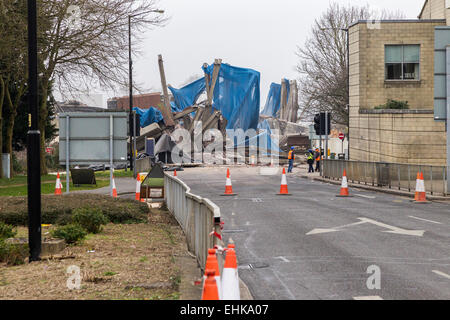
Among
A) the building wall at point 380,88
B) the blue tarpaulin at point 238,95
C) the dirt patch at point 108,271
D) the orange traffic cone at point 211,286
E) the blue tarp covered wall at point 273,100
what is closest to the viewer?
the orange traffic cone at point 211,286

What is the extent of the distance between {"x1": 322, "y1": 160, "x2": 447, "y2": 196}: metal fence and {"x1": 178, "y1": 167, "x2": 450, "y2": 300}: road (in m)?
2.95

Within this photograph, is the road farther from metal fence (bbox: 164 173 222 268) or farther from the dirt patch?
the dirt patch

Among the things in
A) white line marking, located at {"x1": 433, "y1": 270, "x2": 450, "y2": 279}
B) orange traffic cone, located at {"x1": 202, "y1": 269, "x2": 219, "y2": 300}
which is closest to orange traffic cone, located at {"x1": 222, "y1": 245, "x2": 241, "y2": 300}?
orange traffic cone, located at {"x1": 202, "y1": 269, "x2": 219, "y2": 300}

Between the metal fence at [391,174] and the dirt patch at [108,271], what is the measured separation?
511 inches

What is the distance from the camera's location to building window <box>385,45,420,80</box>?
3947cm

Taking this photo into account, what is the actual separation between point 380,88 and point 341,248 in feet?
98.0

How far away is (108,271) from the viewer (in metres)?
9.09

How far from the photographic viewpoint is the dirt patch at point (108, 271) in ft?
25.2

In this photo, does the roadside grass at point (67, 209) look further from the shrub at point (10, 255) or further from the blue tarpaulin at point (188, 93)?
the blue tarpaulin at point (188, 93)

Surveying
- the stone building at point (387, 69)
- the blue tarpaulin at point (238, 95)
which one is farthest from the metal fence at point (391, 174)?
the blue tarpaulin at point (238, 95)

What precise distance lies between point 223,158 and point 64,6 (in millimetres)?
42631

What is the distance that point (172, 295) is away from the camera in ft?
24.6

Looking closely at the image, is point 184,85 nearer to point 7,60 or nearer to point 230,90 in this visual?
point 230,90
